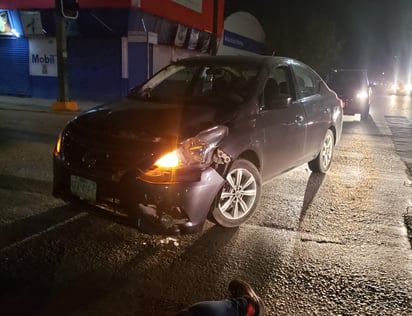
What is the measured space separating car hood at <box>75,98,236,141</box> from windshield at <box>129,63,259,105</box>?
0.29m

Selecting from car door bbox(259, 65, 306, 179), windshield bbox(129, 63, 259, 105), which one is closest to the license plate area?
windshield bbox(129, 63, 259, 105)

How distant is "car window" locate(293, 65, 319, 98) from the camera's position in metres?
5.96

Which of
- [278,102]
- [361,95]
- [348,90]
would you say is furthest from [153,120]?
[348,90]

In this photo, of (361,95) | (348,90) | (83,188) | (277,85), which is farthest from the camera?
(348,90)

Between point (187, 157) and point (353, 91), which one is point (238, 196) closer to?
point (187, 157)

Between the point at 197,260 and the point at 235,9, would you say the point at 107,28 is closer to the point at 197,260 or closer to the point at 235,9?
the point at 197,260

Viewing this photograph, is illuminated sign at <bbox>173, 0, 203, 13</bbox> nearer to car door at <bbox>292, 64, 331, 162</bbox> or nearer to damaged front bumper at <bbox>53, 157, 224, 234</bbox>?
car door at <bbox>292, 64, 331, 162</bbox>

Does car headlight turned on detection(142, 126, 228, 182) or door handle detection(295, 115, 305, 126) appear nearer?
car headlight turned on detection(142, 126, 228, 182)

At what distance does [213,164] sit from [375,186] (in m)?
3.37

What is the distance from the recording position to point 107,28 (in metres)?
17.8

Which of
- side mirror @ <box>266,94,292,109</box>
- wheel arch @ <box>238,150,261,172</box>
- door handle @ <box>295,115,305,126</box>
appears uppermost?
side mirror @ <box>266,94,292,109</box>

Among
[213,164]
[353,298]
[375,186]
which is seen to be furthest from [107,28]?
[353,298]

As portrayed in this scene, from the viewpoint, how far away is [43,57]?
771 inches

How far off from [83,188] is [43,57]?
17020mm
